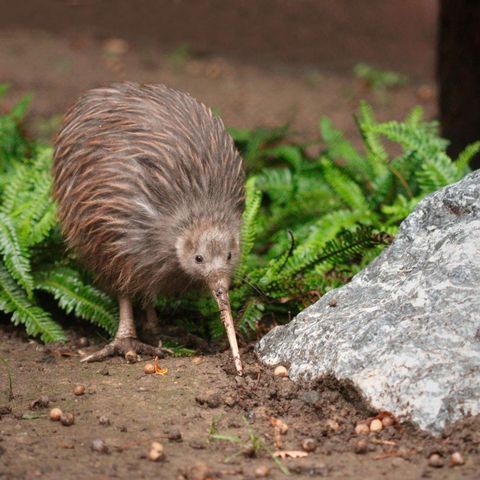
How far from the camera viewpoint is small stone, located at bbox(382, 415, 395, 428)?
4492 mm

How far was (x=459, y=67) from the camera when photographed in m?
8.05

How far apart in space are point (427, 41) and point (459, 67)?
6839mm

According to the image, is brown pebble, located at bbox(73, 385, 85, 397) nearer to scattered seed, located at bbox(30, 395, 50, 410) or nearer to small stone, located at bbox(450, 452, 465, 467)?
scattered seed, located at bbox(30, 395, 50, 410)

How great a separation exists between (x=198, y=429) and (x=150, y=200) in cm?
159

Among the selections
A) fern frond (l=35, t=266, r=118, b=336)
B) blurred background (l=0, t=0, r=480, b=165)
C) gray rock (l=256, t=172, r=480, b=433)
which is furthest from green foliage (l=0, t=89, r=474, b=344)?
blurred background (l=0, t=0, r=480, b=165)

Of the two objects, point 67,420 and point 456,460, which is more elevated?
point 456,460

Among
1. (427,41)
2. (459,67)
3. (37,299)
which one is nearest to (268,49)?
(427,41)

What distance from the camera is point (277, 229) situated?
7484 mm

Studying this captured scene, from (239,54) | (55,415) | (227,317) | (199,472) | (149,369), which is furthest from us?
(239,54)

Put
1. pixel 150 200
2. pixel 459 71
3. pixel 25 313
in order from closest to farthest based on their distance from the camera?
pixel 150 200 → pixel 25 313 → pixel 459 71

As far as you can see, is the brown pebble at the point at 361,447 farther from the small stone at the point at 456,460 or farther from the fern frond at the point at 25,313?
the fern frond at the point at 25,313

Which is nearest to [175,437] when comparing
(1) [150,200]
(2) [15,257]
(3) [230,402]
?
(3) [230,402]

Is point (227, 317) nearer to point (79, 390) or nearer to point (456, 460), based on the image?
point (79, 390)

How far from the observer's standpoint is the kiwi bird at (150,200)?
5.66 metres
